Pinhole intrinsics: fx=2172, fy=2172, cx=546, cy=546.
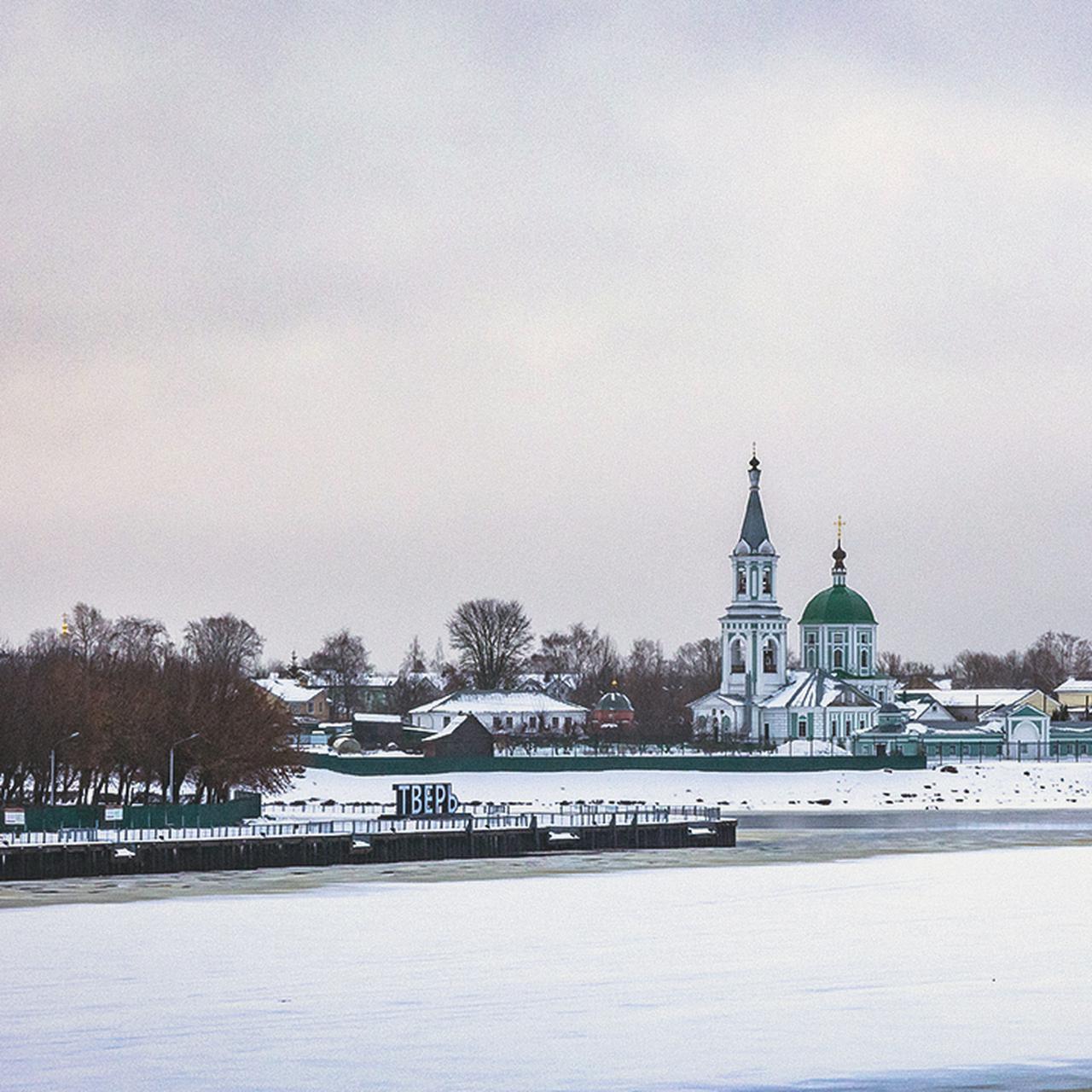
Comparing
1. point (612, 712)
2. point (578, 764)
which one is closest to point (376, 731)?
point (612, 712)

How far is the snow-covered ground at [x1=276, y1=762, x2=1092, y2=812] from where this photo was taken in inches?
5000

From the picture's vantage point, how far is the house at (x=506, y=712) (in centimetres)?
17738

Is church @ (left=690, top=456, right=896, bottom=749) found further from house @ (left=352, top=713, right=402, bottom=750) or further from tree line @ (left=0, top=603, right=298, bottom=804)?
tree line @ (left=0, top=603, right=298, bottom=804)

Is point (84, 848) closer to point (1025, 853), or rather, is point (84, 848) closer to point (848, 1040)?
point (1025, 853)

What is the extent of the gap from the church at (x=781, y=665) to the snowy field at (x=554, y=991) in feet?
355

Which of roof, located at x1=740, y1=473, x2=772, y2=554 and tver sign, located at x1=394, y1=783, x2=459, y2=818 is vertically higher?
roof, located at x1=740, y1=473, x2=772, y2=554

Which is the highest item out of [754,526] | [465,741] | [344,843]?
[754,526]

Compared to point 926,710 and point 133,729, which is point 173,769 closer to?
point 133,729

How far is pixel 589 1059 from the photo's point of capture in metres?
29.8

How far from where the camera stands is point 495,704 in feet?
598

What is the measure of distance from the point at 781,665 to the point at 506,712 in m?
23.7

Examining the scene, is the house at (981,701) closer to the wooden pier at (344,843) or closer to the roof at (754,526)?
the roof at (754,526)

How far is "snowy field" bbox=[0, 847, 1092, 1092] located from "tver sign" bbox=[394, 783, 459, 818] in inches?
1331

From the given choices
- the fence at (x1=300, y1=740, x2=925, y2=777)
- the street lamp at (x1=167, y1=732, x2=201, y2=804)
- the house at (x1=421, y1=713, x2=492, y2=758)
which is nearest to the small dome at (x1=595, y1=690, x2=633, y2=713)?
the house at (x1=421, y1=713, x2=492, y2=758)
